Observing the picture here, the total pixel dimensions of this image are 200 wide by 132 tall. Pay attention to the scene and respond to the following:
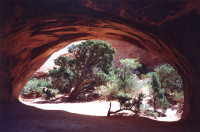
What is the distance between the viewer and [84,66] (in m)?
12.5

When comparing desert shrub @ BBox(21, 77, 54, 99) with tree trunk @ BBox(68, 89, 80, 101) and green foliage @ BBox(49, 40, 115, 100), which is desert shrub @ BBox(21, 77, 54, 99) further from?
tree trunk @ BBox(68, 89, 80, 101)

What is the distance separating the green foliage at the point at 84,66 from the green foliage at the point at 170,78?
489 centimetres

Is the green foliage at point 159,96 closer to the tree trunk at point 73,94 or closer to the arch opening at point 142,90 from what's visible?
the arch opening at point 142,90

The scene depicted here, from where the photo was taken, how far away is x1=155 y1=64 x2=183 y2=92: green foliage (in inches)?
413

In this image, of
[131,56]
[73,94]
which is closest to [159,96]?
[73,94]

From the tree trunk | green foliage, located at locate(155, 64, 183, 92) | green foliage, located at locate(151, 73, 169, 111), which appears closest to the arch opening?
green foliage, located at locate(155, 64, 183, 92)

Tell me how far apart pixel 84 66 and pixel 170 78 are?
25.9 feet

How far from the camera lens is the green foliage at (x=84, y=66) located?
40.5ft

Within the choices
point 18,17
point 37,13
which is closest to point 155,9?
point 37,13

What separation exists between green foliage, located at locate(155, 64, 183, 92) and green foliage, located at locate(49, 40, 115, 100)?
489 centimetres

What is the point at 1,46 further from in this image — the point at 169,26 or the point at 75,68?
the point at 75,68

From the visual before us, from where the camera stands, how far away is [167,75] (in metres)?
11.0

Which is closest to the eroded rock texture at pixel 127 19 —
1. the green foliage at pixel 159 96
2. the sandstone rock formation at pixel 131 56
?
the green foliage at pixel 159 96

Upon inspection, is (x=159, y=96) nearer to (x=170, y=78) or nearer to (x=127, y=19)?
(x=170, y=78)
